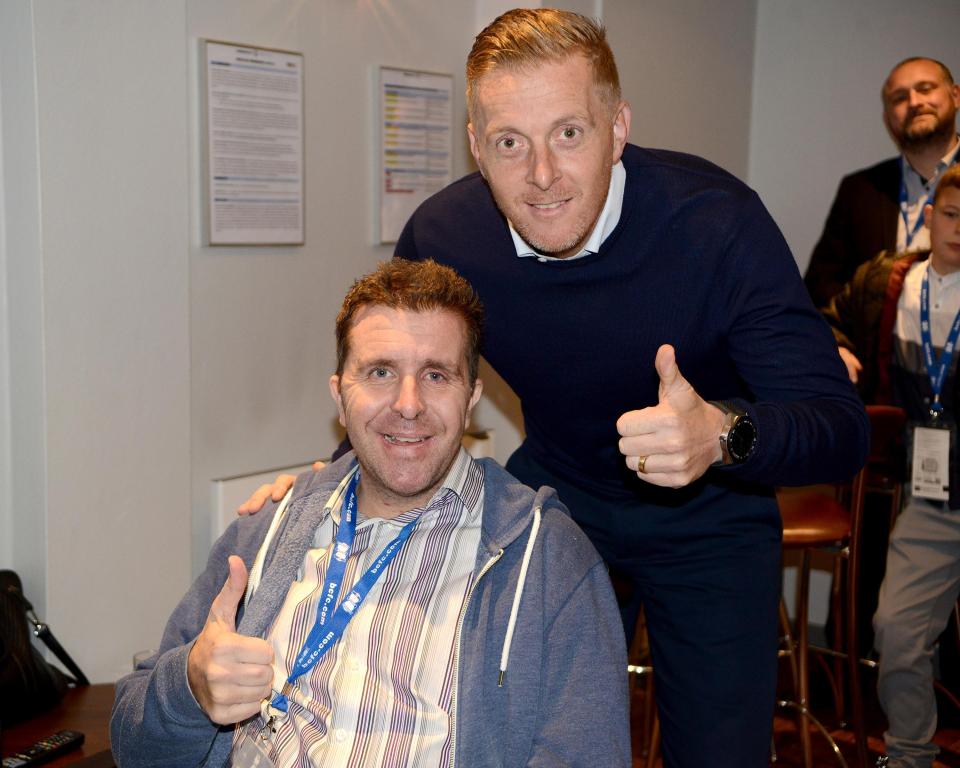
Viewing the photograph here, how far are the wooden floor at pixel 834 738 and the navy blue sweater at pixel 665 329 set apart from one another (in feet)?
6.29

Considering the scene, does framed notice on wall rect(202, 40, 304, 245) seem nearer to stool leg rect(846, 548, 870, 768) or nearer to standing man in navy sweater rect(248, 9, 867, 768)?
standing man in navy sweater rect(248, 9, 867, 768)

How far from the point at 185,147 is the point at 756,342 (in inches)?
71.9

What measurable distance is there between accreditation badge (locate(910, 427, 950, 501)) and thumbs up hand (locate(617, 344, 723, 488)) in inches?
81.9

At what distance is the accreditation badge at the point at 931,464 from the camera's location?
3.34 meters

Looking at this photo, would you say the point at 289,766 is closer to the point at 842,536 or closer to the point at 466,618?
the point at 466,618

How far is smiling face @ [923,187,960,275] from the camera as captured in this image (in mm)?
3410

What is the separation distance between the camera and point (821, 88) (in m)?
4.91

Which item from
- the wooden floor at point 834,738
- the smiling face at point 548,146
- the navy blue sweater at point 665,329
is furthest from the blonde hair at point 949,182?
the smiling face at point 548,146

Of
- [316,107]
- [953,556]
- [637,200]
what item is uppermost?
[316,107]

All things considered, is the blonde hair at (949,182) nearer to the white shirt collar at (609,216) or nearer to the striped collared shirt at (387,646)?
the white shirt collar at (609,216)

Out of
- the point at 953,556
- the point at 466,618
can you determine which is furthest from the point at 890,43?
the point at 466,618

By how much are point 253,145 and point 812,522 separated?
6.33 feet

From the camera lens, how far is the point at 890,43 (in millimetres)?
4688

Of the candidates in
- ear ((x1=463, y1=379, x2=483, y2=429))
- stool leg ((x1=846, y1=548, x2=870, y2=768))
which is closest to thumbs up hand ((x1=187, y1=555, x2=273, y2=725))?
ear ((x1=463, y1=379, x2=483, y2=429))
